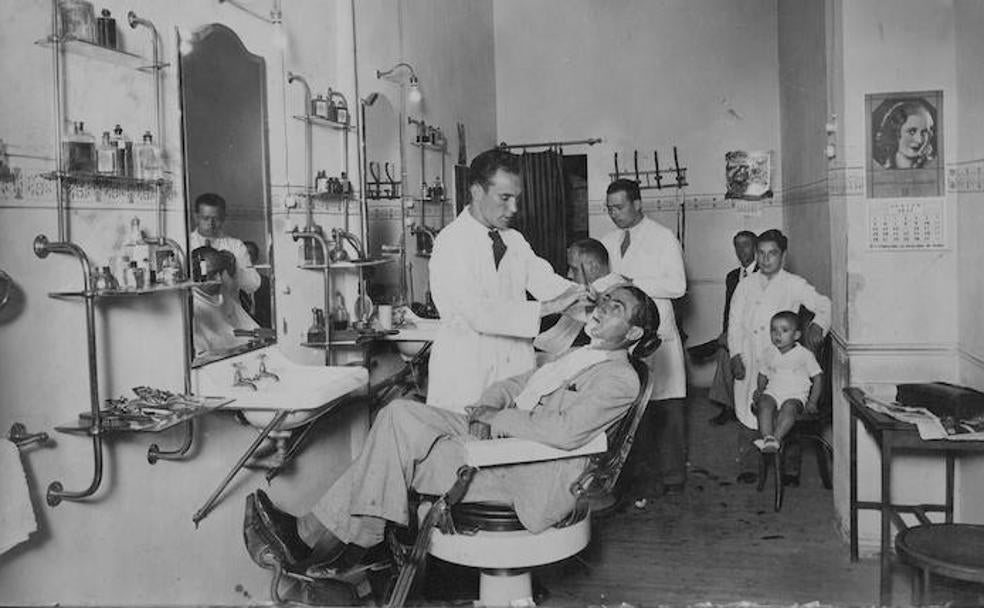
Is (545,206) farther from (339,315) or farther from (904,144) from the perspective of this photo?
(904,144)

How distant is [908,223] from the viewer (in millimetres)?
3490

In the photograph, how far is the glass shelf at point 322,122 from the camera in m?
3.66

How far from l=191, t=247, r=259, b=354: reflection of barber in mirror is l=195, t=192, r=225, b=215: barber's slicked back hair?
140 millimetres

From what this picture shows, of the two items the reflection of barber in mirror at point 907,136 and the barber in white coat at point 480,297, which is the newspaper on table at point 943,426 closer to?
the reflection of barber in mirror at point 907,136

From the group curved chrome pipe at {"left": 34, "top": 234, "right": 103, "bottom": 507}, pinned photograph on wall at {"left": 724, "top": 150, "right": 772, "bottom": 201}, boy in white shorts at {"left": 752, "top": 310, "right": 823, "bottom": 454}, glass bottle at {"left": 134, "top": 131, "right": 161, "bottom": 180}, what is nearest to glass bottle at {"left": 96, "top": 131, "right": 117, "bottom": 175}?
glass bottle at {"left": 134, "top": 131, "right": 161, "bottom": 180}

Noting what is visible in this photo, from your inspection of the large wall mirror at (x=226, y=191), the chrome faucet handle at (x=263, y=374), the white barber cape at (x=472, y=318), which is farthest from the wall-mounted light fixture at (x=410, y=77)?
the chrome faucet handle at (x=263, y=374)

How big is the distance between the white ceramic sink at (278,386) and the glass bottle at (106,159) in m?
0.74

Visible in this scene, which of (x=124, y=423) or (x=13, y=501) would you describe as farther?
(x=124, y=423)

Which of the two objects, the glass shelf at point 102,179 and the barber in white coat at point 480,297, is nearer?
the glass shelf at point 102,179

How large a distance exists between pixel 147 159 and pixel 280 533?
1143mm

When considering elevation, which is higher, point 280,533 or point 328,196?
point 328,196

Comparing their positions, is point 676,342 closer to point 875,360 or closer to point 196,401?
point 875,360

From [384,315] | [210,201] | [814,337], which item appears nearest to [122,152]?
[210,201]

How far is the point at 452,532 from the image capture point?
270 cm
